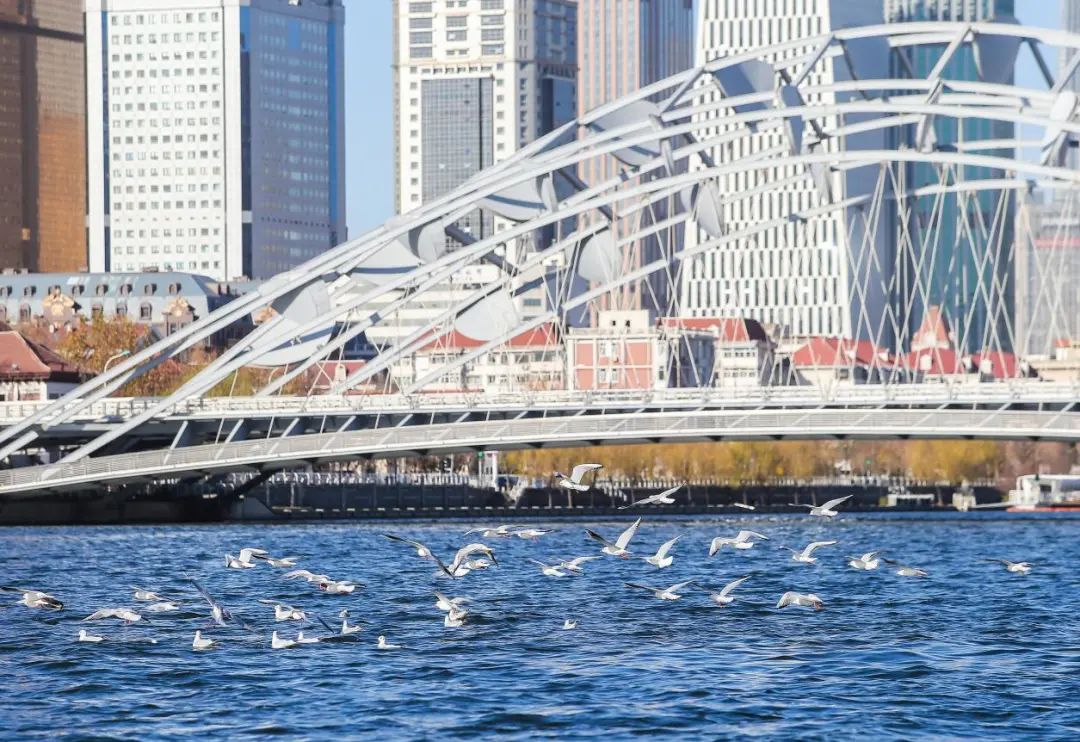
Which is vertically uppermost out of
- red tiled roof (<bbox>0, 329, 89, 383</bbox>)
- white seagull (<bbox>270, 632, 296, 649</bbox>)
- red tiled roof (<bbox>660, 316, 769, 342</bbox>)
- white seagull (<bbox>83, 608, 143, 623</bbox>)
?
red tiled roof (<bbox>660, 316, 769, 342</bbox>)

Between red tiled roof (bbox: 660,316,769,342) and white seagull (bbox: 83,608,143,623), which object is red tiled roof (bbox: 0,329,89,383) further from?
white seagull (bbox: 83,608,143,623)

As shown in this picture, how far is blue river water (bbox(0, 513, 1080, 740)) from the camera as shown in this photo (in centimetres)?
3475

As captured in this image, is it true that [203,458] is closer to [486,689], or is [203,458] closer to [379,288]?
[379,288]

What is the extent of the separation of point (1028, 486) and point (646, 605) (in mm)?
104728

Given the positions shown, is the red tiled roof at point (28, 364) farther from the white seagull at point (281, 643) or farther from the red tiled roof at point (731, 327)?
the white seagull at point (281, 643)

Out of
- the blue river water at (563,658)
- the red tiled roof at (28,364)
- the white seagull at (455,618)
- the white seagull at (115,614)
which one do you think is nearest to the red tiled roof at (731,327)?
the red tiled roof at (28,364)

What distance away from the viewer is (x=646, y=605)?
5156cm

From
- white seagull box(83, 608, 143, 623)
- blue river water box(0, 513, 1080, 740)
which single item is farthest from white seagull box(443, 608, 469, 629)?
white seagull box(83, 608, 143, 623)

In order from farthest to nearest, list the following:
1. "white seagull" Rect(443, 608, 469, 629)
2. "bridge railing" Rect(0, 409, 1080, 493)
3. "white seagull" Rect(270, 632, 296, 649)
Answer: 1. "bridge railing" Rect(0, 409, 1080, 493)
2. "white seagull" Rect(443, 608, 469, 629)
3. "white seagull" Rect(270, 632, 296, 649)

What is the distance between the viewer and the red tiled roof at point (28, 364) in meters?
123

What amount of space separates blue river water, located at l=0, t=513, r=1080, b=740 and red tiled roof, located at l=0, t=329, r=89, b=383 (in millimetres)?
55669

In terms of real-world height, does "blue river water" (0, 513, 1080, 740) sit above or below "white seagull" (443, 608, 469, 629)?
below

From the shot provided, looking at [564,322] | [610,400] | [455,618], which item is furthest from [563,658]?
[564,322]

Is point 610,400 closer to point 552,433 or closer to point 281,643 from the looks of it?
point 552,433
